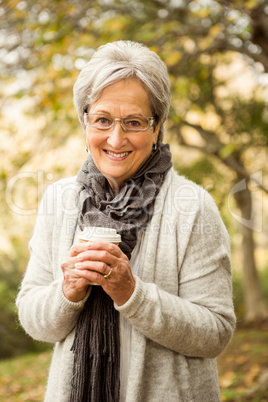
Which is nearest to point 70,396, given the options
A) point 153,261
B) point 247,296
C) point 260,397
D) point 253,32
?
point 153,261

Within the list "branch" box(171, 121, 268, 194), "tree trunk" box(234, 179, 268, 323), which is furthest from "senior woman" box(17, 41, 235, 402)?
"tree trunk" box(234, 179, 268, 323)

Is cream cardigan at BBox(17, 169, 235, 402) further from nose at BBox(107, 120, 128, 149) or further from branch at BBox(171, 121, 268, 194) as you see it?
branch at BBox(171, 121, 268, 194)

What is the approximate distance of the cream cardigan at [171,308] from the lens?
1.73 metres

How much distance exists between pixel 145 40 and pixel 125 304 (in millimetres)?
3531

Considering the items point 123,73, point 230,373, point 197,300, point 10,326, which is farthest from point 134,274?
point 10,326

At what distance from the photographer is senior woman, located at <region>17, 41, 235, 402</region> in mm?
1737

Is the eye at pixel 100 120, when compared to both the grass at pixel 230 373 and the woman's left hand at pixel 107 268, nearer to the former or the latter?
the woman's left hand at pixel 107 268

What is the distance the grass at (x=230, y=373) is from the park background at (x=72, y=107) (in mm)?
14

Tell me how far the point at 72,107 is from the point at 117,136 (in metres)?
2.74

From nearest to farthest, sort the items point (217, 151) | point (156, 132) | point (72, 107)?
point (156, 132) < point (72, 107) < point (217, 151)

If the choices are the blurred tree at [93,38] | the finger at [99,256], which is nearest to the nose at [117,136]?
the finger at [99,256]

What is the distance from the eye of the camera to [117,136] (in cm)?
184

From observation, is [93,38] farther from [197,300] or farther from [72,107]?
[197,300]

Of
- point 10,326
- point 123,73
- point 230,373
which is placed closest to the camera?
point 123,73
